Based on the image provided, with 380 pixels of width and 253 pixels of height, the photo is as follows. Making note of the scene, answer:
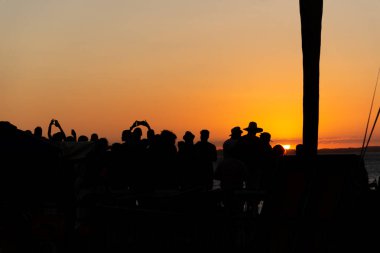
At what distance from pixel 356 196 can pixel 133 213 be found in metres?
3.31

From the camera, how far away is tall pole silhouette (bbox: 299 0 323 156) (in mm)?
9609

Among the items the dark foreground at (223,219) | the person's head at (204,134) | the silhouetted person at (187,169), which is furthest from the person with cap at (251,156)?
the dark foreground at (223,219)

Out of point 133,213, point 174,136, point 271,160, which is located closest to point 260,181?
point 271,160

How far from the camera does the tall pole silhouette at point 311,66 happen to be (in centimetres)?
961

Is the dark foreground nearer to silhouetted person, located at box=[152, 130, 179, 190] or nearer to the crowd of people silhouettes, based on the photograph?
the crowd of people silhouettes

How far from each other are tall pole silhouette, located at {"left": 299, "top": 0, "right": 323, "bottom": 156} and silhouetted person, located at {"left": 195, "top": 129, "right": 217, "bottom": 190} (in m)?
4.56

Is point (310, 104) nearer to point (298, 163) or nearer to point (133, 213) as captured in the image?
point (298, 163)

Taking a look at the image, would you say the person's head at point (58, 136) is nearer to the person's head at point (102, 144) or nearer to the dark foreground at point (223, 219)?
the person's head at point (102, 144)

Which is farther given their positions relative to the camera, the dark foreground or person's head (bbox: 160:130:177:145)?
person's head (bbox: 160:130:177:145)

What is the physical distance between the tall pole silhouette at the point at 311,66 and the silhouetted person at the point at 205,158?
4.56 metres

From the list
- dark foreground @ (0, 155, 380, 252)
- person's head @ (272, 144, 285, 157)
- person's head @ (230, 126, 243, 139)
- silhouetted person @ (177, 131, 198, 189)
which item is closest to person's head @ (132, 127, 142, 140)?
silhouetted person @ (177, 131, 198, 189)

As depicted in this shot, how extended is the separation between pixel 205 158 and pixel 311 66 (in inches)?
212

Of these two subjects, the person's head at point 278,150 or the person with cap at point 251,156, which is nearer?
the person with cap at point 251,156

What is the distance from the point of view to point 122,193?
41.4ft
